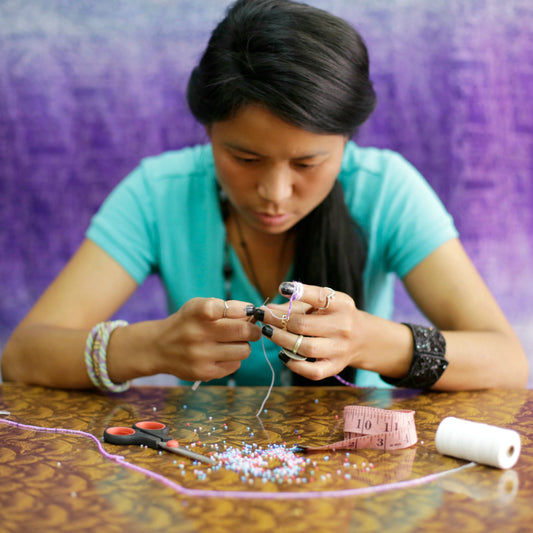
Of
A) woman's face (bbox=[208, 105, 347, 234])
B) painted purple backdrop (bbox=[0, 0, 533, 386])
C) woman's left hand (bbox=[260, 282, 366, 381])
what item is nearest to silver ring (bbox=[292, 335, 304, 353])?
woman's left hand (bbox=[260, 282, 366, 381])

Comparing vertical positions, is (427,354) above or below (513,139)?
below

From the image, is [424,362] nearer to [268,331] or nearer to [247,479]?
[268,331]

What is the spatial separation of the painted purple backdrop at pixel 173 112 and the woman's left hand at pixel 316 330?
1556 mm

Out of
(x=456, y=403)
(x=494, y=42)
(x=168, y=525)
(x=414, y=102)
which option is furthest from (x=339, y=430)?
(x=494, y=42)

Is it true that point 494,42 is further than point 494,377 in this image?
Yes

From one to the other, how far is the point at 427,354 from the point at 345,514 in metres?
0.70

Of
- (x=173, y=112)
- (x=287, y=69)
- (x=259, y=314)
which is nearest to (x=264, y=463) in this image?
(x=259, y=314)

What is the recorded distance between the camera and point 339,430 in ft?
3.94

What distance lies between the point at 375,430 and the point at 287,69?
0.78m

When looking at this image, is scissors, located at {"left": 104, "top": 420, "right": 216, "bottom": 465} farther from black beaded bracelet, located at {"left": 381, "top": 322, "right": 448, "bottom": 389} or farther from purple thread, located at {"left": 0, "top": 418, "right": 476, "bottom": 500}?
black beaded bracelet, located at {"left": 381, "top": 322, "right": 448, "bottom": 389}

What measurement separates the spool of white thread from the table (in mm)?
15

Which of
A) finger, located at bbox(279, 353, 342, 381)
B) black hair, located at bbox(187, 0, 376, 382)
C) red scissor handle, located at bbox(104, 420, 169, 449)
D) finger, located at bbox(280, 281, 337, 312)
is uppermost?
black hair, located at bbox(187, 0, 376, 382)

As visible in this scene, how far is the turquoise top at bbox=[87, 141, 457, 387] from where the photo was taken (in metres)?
1.89

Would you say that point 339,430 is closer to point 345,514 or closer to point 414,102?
point 345,514
